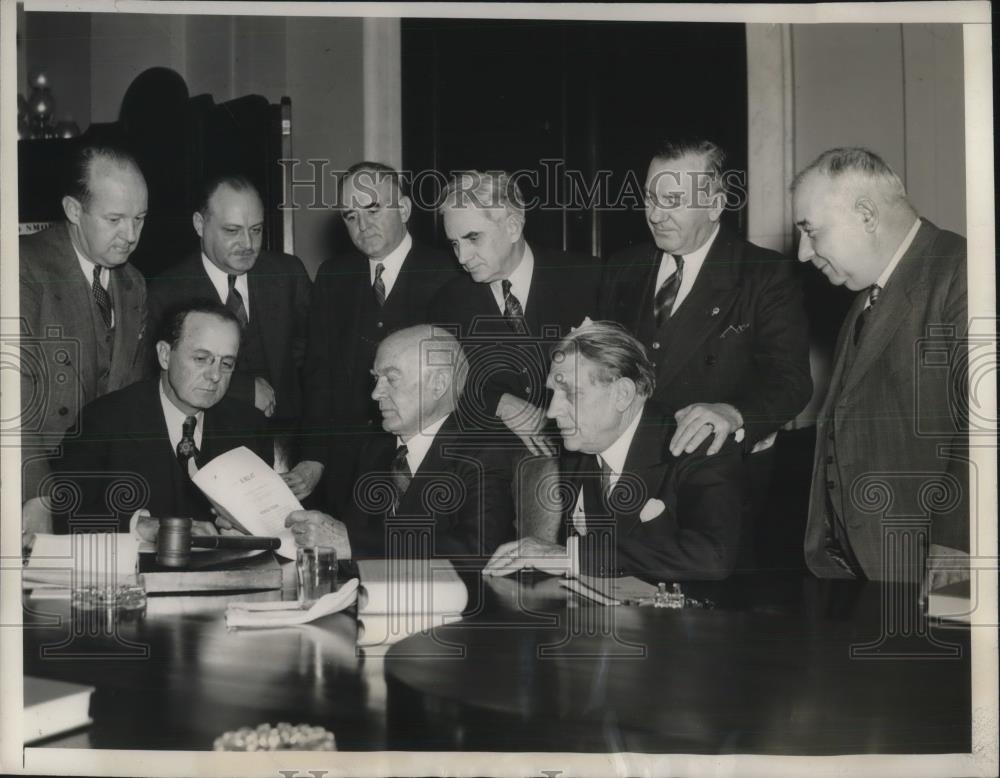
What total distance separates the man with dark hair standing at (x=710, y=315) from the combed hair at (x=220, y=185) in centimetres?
120

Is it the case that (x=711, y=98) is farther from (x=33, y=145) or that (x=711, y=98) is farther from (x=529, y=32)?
(x=33, y=145)

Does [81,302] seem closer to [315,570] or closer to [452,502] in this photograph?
[315,570]

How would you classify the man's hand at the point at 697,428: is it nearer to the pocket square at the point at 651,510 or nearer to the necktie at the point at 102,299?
the pocket square at the point at 651,510

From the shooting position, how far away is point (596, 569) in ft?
11.2

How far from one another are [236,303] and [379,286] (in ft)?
1.54

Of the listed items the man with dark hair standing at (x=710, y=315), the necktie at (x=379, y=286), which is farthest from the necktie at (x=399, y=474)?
the man with dark hair standing at (x=710, y=315)

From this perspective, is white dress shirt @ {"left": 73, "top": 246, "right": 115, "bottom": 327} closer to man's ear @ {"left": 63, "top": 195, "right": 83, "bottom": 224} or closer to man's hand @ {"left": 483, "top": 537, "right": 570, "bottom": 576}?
man's ear @ {"left": 63, "top": 195, "right": 83, "bottom": 224}

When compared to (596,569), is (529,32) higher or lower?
higher

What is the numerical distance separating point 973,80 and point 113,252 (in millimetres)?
2837

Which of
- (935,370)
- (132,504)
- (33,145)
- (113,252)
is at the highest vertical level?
(33,145)

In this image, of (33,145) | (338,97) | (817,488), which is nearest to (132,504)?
(33,145)

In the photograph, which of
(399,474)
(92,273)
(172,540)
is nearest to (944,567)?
(399,474)

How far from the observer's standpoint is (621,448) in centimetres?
344

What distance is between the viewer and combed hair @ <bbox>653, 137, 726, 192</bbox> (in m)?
3.45
